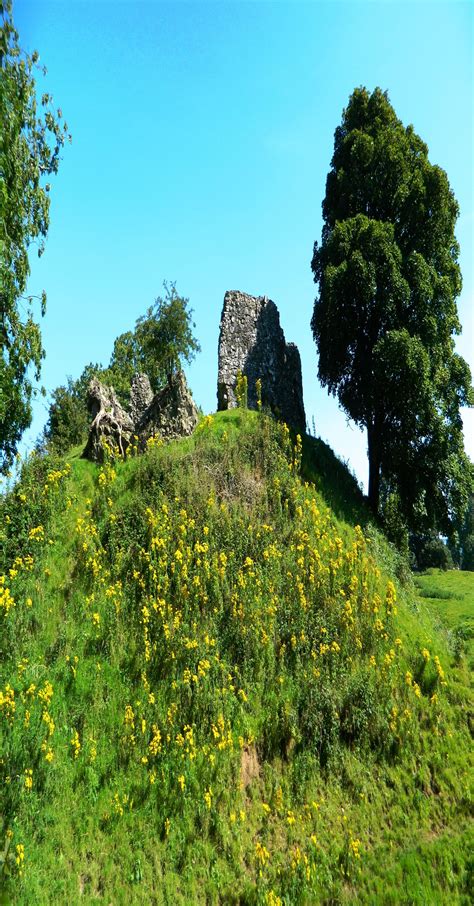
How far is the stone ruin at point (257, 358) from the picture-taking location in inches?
677

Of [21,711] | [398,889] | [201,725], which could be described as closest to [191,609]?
[201,725]

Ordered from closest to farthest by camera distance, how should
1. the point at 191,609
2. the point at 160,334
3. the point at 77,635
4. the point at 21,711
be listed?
the point at 21,711
the point at 77,635
the point at 191,609
the point at 160,334

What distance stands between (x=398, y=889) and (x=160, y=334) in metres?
32.0

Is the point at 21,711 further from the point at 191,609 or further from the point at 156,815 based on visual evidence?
the point at 191,609

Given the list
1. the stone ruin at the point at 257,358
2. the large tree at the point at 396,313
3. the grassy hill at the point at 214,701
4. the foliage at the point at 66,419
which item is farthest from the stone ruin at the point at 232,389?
the foliage at the point at 66,419

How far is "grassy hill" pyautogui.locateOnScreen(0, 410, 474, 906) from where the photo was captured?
7.24m

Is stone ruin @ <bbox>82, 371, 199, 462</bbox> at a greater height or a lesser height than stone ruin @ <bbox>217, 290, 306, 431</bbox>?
lesser

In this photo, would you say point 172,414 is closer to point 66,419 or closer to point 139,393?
point 139,393

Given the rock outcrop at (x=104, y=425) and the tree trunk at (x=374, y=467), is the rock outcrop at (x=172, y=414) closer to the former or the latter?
the rock outcrop at (x=104, y=425)

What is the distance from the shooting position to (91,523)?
1119cm

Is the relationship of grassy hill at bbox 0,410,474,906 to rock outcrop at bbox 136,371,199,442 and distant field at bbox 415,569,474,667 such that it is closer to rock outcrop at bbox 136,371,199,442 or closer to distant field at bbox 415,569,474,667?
rock outcrop at bbox 136,371,199,442

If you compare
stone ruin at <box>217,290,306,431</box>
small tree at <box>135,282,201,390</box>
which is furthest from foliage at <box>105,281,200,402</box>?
stone ruin at <box>217,290,306,431</box>

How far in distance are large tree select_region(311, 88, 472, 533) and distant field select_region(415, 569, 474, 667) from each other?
335 cm

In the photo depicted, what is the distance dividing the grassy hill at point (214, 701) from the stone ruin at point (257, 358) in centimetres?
425
